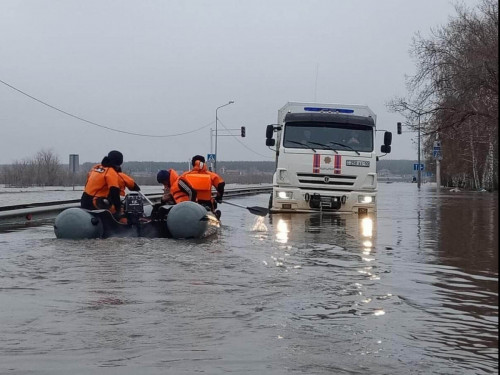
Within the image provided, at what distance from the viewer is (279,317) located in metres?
6.80

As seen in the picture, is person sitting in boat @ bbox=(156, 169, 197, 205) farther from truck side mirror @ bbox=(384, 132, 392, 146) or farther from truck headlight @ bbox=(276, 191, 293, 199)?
truck side mirror @ bbox=(384, 132, 392, 146)

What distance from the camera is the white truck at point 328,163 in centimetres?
2016

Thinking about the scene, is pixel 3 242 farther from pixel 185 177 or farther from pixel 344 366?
pixel 344 366

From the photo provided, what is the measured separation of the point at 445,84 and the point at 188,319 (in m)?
37.0

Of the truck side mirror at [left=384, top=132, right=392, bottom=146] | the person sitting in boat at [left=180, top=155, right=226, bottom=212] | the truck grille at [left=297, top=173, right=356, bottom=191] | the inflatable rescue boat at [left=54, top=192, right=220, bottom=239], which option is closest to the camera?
the inflatable rescue boat at [left=54, top=192, right=220, bottom=239]

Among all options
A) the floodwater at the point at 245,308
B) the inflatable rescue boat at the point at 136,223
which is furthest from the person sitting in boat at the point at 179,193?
the floodwater at the point at 245,308

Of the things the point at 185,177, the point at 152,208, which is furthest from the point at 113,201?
the point at 185,177

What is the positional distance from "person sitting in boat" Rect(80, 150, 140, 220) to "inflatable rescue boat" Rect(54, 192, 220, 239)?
237 millimetres

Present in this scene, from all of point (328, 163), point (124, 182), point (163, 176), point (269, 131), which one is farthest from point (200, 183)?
point (269, 131)

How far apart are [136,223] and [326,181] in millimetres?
7759

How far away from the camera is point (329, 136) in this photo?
66.6 feet

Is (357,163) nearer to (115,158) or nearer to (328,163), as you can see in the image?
(328,163)

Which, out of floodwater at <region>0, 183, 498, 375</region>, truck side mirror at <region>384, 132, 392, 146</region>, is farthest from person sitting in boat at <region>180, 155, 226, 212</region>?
truck side mirror at <region>384, 132, 392, 146</region>

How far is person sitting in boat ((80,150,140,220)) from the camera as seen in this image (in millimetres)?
13453
